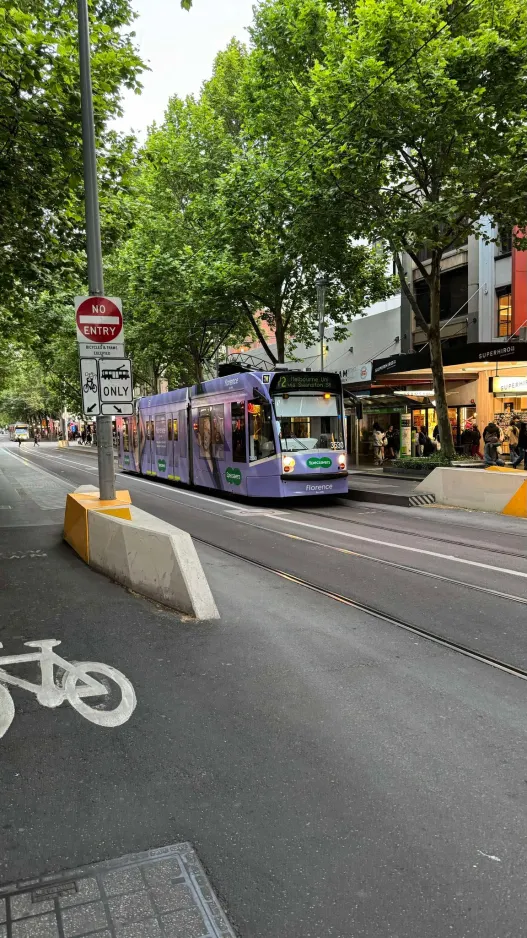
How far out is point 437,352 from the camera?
60.7 ft

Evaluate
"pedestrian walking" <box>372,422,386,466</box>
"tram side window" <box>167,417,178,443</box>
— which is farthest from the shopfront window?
"tram side window" <box>167,417,178,443</box>

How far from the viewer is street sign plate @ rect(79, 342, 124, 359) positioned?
26.9 feet

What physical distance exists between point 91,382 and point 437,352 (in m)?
12.8

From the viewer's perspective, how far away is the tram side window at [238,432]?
1525 centimetres

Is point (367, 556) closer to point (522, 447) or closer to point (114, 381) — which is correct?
point (114, 381)

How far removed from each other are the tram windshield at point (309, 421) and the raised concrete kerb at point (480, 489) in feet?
8.35

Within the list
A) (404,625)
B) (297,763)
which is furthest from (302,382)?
(297,763)

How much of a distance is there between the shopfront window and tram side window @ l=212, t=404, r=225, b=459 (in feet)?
45.1

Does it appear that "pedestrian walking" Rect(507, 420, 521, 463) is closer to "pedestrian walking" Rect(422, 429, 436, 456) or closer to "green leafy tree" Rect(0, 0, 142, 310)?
"pedestrian walking" Rect(422, 429, 436, 456)

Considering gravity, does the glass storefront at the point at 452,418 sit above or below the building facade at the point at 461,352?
below

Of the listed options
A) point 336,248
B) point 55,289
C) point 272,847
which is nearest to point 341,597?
point 272,847

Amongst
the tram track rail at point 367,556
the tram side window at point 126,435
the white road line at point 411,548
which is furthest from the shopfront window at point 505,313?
the tram side window at point 126,435

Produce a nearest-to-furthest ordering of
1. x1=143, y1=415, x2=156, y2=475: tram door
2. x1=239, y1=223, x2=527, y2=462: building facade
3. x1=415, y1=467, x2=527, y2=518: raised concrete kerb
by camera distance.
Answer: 1. x1=415, y1=467, x2=527, y2=518: raised concrete kerb
2. x1=239, y1=223, x2=527, y2=462: building facade
3. x1=143, y1=415, x2=156, y2=475: tram door

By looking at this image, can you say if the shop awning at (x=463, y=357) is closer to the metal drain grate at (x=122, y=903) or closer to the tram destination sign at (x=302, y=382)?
the tram destination sign at (x=302, y=382)
